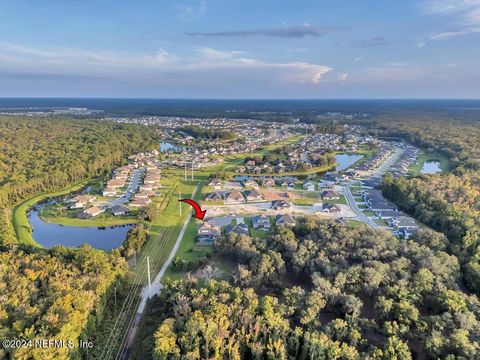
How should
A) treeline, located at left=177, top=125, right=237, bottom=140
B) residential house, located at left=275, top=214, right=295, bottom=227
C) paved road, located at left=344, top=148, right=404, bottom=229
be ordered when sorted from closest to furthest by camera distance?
residential house, located at left=275, top=214, right=295, bottom=227 < paved road, located at left=344, top=148, right=404, bottom=229 < treeline, located at left=177, top=125, right=237, bottom=140

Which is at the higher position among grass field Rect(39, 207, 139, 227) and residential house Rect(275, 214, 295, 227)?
residential house Rect(275, 214, 295, 227)

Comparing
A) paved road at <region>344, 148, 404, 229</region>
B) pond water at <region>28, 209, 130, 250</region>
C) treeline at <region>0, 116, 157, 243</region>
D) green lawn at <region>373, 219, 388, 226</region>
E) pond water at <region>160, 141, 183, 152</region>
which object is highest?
treeline at <region>0, 116, 157, 243</region>

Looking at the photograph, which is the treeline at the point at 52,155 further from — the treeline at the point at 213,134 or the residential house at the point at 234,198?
the residential house at the point at 234,198

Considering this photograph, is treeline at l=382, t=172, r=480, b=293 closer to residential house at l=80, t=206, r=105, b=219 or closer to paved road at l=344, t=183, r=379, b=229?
paved road at l=344, t=183, r=379, b=229

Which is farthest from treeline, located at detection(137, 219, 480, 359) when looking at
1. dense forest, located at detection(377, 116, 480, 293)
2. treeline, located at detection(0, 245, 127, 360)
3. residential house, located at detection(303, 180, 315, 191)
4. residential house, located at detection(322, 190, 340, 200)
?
residential house, located at detection(303, 180, 315, 191)

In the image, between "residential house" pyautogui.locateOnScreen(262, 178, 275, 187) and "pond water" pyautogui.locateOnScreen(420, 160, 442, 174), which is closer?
"residential house" pyautogui.locateOnScreen(262, 178, 275, 187)

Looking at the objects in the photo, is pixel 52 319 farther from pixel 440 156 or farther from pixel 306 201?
pixel 440 156

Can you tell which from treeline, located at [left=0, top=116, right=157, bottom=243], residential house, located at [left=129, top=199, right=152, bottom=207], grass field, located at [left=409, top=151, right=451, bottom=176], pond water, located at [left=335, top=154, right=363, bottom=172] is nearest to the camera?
residential house, located at [left=129, top=199, right=152, bottom=207]

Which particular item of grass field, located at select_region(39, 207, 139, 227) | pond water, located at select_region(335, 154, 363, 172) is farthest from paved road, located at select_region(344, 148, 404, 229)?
grass field, located at select_region(39, 207, 139, 227)
